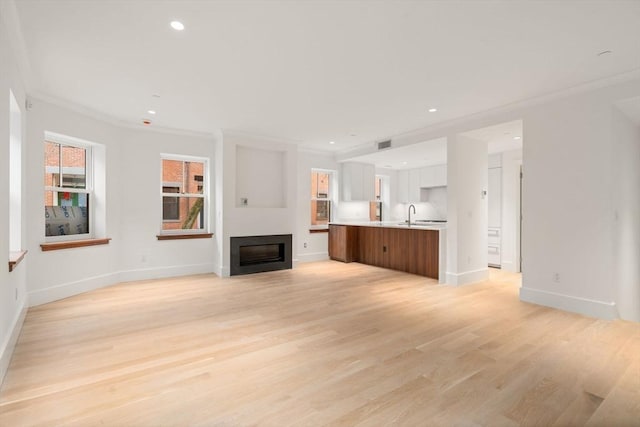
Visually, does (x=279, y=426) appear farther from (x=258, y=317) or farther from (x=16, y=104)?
(x=16, y=104)

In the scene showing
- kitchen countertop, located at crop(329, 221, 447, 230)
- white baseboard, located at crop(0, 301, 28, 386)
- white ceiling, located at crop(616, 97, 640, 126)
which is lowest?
white baseboard, located at crop(0, 301, 28, 386)

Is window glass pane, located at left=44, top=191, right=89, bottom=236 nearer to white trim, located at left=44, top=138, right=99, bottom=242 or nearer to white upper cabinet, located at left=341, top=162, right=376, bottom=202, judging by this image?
white trim, located at left=44, top=138, right=99, bottom=242

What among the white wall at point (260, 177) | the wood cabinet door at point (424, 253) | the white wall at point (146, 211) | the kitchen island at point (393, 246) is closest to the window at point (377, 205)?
the kitchen island at point (393, 246)

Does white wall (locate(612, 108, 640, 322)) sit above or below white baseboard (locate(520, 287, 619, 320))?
above

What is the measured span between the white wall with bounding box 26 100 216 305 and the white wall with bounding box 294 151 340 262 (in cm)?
200

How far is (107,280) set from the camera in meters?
4.93

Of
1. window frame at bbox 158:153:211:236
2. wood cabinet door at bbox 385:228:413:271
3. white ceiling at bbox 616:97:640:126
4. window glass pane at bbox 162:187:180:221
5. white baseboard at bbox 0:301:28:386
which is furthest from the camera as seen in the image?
wood cabinet door at bbox 385:228:413:271

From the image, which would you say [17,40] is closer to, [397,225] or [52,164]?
[52,164]

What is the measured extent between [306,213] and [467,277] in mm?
3658

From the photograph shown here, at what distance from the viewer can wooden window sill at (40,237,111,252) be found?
3.99 m

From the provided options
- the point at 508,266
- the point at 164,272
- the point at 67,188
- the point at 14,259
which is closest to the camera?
the point at 14,259

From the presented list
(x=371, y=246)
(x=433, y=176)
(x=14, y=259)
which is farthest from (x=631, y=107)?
(x=14, y=259)

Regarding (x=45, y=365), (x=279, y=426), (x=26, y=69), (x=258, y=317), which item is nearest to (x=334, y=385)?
(x=279, y=426)

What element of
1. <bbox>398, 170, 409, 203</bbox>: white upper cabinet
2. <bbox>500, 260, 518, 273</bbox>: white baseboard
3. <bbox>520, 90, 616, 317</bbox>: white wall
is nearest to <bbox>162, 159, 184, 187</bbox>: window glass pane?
<bbox>520, 90, 616, 317</bbox>: white wall
